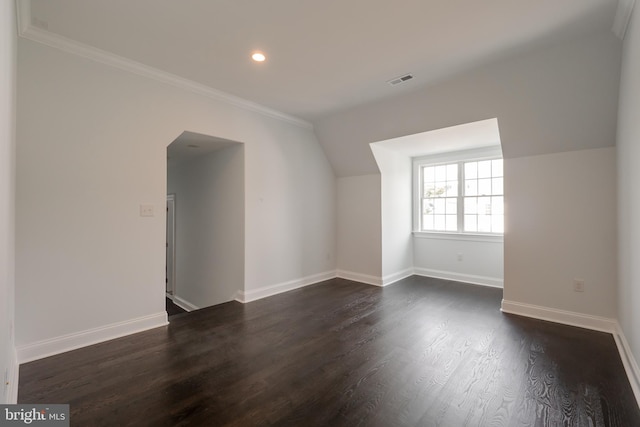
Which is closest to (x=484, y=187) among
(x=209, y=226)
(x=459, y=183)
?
(x=459, y=183)

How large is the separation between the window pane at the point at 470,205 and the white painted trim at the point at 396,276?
1.54 meters

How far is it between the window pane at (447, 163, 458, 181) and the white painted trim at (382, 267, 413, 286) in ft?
6.28

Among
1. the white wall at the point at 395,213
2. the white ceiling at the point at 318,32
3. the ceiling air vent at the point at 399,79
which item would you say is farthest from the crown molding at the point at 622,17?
the white wall at the point at 395,213

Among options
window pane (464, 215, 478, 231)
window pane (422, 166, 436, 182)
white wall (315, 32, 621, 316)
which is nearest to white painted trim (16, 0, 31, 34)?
white wall (315, 32, 621, 316)

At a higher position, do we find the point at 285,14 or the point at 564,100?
the point at 285,14

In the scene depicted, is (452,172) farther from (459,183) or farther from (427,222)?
(427,222)

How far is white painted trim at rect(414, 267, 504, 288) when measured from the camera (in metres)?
4.73

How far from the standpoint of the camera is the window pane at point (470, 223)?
199 inches

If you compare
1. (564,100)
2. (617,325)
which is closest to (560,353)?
(617,325)

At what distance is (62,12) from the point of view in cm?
219

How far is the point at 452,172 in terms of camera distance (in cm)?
531

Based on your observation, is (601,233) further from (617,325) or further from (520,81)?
(520,81)

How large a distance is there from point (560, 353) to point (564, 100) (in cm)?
242

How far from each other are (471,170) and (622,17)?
3084 mm
